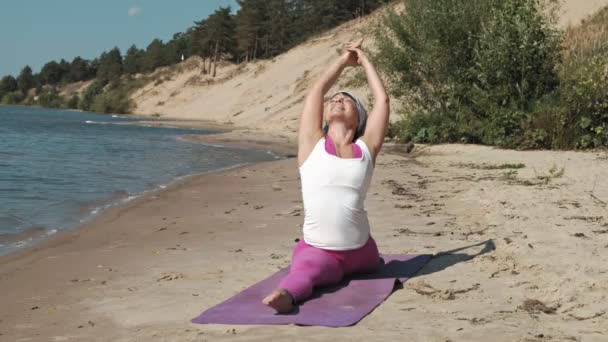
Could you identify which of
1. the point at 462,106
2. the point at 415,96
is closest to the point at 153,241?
the point at 462,106

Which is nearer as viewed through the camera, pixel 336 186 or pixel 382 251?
pixel 336 186

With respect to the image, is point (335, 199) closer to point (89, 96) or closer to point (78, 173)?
point (78, 173)

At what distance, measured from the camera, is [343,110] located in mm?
5145

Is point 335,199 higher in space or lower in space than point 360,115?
lower

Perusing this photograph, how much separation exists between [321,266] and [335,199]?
0.49 metres

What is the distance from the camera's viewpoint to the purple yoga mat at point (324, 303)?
4168 mm

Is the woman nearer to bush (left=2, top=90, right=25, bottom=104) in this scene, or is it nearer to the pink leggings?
the pink leggings

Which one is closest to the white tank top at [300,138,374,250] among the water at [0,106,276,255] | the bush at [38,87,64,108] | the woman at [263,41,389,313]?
the woman at [263,41,389,313]

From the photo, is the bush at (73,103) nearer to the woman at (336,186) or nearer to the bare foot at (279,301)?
the woman at (336,186)

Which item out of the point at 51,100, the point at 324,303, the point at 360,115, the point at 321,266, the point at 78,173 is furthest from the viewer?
the point at 51,100

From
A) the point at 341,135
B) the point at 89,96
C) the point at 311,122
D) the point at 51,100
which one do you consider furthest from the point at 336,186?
the point at 51,100

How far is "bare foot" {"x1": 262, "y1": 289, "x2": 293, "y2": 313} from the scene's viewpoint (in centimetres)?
421

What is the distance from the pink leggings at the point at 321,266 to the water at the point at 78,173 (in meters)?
4.27

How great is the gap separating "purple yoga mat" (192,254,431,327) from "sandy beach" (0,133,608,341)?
0.09 meters
